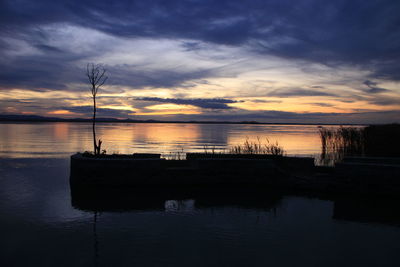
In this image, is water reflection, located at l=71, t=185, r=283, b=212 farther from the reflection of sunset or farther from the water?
the reflection of sunset

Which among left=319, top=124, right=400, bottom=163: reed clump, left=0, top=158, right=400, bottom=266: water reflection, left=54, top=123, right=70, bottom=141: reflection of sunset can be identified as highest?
left=54, top=123, right=70, bottom=141: reflection of sunset

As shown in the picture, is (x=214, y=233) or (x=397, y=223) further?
(x=397, y=223)

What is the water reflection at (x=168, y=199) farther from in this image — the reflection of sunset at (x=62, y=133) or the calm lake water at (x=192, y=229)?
the reflection of sunset at (x=62, y=133)

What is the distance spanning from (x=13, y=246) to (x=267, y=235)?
5563mm

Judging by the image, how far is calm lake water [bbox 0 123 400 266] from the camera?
5.72 m

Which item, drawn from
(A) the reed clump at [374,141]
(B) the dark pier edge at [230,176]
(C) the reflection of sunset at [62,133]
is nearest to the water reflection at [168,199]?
(B) the dark pier edge at [230,176]

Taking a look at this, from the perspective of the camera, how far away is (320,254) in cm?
600

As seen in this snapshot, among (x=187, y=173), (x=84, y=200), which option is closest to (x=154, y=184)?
(x=187, y=173)

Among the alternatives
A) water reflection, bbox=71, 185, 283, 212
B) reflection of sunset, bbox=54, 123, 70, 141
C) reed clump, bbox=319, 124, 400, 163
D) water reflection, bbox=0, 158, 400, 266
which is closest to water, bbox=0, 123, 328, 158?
reflection of sunset, bbox=54, 123, 70, 141

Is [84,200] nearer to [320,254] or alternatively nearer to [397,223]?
[320,254]

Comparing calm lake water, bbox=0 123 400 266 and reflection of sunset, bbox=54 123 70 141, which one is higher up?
reflection of sunset, bbox=54 123 70 141

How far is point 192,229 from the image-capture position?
7.19 meters

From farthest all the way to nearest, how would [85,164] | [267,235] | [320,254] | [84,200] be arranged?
[85,164] < [84,200] < [267,235] < [320,254]

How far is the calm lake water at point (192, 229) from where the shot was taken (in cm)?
572
